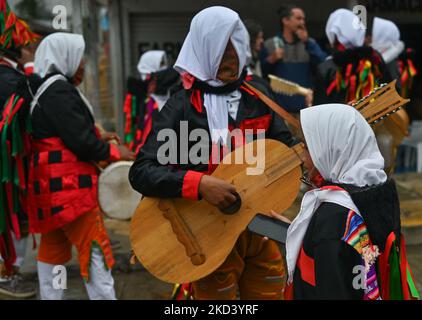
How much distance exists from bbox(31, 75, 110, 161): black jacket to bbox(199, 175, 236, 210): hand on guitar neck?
47.1 inches

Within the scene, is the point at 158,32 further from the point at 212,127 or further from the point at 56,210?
the point at 212,127

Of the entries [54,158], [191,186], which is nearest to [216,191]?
[191,186]

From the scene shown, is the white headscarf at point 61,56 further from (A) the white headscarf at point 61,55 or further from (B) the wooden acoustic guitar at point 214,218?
(B) the wooden acoustic guitar at point 214,218

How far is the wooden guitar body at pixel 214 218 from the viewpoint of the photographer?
2.47 m

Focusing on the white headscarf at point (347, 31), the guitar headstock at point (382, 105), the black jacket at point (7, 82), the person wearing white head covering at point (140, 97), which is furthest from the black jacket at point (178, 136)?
the person wearing white head covering at point (140, 97)

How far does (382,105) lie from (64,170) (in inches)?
77.7

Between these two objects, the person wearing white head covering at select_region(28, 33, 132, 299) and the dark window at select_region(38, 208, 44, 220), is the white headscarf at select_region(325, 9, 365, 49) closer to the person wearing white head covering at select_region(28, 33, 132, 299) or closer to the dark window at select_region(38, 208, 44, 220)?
the person wearing white head covering at select_region(28, 33, 132, 299)

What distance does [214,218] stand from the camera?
250 centimetres

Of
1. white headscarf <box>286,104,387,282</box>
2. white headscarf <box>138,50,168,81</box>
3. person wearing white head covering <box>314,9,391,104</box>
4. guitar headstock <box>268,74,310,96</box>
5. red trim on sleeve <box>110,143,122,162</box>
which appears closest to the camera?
white headscarf <box>286,104,387,282</box>

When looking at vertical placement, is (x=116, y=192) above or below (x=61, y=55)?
below

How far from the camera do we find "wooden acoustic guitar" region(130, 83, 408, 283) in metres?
2.47

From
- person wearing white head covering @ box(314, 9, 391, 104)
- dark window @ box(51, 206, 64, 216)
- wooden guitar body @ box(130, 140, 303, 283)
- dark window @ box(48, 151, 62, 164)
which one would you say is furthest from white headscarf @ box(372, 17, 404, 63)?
dark window @ box(51, 206, 64, 216)

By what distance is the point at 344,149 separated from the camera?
1868 mm
